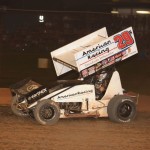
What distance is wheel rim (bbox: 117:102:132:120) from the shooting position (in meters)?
11.0

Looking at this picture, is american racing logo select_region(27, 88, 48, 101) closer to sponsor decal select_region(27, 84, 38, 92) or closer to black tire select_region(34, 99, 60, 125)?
black tire select_region(34, 99, 60, 125)

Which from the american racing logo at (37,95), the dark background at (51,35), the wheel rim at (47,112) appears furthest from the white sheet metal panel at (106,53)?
the dark background at (51,35)

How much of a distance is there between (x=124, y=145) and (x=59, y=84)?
2472 millimetres

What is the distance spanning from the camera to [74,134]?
A: 31.7 ft

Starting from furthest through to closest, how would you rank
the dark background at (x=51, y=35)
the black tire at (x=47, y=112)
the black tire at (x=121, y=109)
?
the dark background at (x=51, y=35)
the black tire at (x=121, y=109)
the black tire at (x=47, y=112)

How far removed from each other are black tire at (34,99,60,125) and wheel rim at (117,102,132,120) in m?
1.36

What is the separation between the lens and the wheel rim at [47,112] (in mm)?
10383

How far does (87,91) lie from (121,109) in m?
0.83

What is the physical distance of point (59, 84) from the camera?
35.7ft

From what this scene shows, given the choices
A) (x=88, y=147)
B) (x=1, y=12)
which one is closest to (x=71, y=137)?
(x=88, y=147)

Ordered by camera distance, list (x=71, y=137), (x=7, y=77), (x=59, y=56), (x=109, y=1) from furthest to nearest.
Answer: (x=109, y=1) → (x=7, y=77) → (x=59, y=56) → (x=71, y=137)

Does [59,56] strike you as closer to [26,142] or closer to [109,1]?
[26,142]

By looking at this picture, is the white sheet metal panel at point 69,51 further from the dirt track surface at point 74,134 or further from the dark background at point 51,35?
the dark background at point 51,35

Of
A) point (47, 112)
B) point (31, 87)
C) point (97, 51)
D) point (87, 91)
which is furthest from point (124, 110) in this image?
point (31, 87)
